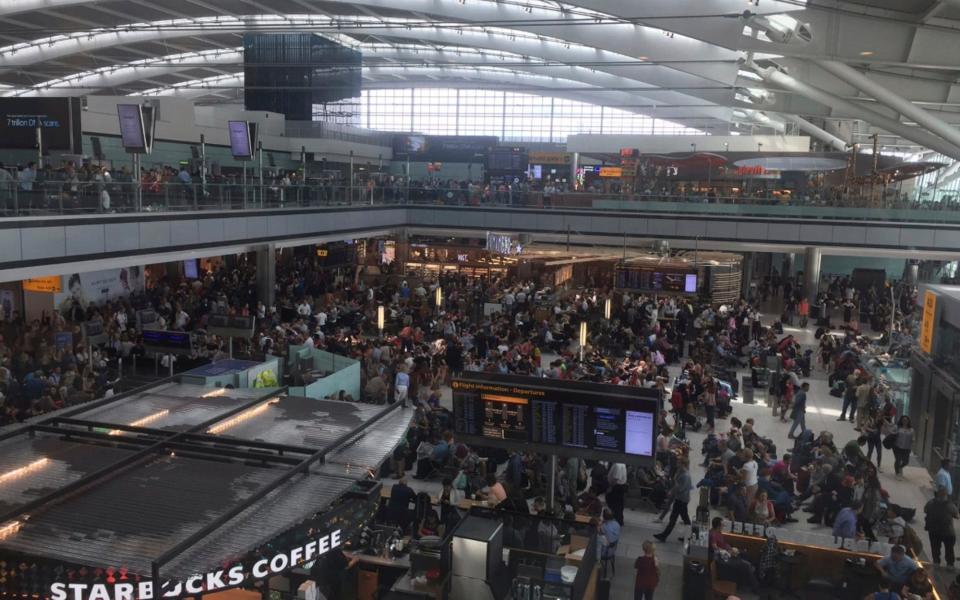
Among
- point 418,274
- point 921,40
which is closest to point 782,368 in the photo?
point 921,40

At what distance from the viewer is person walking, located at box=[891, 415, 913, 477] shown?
1276cm

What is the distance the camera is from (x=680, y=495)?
10.5 metres

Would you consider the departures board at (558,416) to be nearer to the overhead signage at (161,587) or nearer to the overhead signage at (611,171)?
the overhead signage at (161,587)

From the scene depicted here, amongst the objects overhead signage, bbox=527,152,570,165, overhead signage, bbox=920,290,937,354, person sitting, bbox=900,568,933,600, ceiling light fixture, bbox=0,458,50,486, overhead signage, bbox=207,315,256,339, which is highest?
overhead signage, bbox=527,152,570,165

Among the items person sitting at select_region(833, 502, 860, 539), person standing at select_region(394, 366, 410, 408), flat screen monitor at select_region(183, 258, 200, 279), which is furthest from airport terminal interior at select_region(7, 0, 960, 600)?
flat screen monitor at select_region(183, 258, 200, 279)

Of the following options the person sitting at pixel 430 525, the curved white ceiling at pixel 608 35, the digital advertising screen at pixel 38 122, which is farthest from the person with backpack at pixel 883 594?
the digital advertising screen at pixel 38 122

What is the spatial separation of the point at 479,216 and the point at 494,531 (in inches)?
959

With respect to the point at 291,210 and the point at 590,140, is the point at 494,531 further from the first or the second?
the point at 590,140

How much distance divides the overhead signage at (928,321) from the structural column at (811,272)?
1737 centimetres

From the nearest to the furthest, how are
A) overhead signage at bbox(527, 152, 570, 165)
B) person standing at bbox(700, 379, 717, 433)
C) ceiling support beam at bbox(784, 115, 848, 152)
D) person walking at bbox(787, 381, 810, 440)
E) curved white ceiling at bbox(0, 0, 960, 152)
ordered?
person walking at bbox(787, 381, 810, 440) < person standing at bbox(700, 379, 717, 433) < curved white ceiling at bbox(0, 0, 960, 152) < ceiling support beam at bbox(784, 115, 848, 152) < overhead signage at bbox(527, 152, 570, 165)

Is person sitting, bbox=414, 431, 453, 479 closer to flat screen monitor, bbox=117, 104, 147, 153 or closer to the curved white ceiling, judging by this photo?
flat screen monitor, bbox=117, 104, 147, 153

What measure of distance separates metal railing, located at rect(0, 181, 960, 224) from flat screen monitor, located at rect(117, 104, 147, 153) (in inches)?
38.4

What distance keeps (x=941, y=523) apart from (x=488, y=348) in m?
11.5

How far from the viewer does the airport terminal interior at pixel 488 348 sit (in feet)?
21.4
